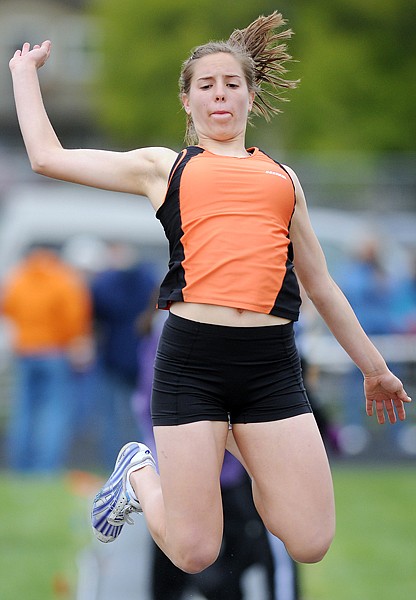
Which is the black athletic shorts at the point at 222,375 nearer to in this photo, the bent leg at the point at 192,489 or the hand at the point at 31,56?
the bent leg at the point at 192,489

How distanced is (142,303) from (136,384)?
0.73 metres

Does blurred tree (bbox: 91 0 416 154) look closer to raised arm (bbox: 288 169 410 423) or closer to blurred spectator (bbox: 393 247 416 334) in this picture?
blurred spectator (bbox: 393 247 416 334)

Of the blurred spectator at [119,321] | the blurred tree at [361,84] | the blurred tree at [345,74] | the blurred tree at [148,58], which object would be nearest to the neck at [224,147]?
the blurred spectator at [119,321]

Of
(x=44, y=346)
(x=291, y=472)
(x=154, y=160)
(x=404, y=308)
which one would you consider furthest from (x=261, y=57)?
(x=404, y=308)

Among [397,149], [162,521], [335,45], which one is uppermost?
[335,45]

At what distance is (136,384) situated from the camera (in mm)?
11406

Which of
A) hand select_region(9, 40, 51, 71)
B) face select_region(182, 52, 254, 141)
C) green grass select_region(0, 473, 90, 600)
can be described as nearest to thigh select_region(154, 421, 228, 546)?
face select_region(182, 52, 254, 141)

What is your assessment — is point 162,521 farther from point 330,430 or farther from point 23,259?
point 23,259

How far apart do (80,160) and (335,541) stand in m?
5.39

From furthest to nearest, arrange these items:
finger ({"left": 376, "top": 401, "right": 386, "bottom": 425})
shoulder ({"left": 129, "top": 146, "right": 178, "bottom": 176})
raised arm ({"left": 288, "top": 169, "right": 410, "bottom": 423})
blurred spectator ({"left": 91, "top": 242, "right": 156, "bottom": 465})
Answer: blurred spectator ({"left": 91, "top": 242, "right": 156, "bottom": 465}), finger ({"left": 376, "top": 401, "right": 386, "bottom": 425}), raised arm ({"left": 288, "top": 169, "right": 410, "bottom": 423}), shoulder ({"left": 129, "top": 146, "right": 178, "bottom": 176})

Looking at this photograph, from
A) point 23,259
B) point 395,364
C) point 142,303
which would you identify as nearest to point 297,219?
point 142,303

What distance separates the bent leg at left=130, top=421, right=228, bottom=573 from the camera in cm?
477

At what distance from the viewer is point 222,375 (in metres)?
4.82

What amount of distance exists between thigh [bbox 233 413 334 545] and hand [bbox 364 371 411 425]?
42 cm
